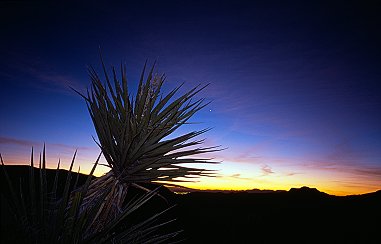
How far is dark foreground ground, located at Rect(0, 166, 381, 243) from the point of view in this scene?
33.6 m

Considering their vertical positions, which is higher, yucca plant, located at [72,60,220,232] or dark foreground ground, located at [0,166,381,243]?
yucca plant, located at [72,60,220,232]

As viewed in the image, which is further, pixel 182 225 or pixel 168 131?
pixel 182 225

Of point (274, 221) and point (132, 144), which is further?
point (274, 221)

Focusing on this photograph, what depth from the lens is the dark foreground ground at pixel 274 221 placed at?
3356 centimetres

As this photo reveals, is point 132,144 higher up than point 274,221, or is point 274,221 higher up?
point 132,144

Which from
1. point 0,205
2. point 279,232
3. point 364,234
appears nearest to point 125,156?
point 0,205

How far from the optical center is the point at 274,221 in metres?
40.0

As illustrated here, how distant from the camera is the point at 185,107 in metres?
3.42

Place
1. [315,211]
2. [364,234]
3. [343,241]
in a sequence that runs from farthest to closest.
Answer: [315,211] < [364,234] < [343,241]

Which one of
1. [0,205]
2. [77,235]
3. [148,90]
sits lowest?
[77,235]

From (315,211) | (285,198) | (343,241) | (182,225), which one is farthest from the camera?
(285,198)

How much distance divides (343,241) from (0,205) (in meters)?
43.9

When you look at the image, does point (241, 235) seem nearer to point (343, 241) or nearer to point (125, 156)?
point (343, 241)

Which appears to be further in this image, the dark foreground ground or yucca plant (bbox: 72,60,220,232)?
the dark foreground ground
